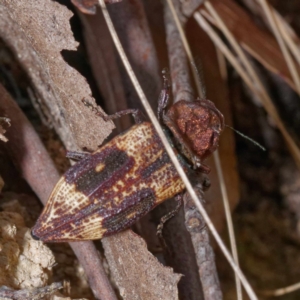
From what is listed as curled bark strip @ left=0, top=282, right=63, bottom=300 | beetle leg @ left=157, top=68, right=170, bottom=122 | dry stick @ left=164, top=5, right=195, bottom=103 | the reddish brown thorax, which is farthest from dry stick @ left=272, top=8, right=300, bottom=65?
curled bark strip @ left=0, top=282, right=63, bottom=300

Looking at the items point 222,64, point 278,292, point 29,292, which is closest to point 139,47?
point 222,64

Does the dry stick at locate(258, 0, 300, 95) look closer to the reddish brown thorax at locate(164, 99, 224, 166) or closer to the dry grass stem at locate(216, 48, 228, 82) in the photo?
the dry grass stem at locate(216, 48, 228, 82)

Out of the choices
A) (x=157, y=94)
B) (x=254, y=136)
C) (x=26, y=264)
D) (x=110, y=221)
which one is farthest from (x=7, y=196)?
(x=254, y=136)

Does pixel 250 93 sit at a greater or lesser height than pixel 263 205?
greater

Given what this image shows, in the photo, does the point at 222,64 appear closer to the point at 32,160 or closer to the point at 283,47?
the point at 283,47

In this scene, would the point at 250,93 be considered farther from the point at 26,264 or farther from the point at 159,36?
the point at 26,264
